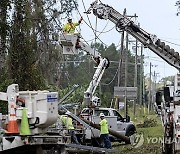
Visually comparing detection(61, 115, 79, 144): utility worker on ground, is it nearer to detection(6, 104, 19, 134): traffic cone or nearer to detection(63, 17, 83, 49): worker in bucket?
detection(63, 17, 83, 49): worker in bucket

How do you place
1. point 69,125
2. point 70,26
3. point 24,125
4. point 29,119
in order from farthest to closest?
point 70,26, point 69,125, point 29,119, point 24,125

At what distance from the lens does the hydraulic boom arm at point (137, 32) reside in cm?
2611

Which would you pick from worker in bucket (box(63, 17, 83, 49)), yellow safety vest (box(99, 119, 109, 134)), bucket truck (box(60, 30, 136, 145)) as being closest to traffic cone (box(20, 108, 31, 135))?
bucket truck (box(60, 30, 136, 145))

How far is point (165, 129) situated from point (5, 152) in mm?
9480

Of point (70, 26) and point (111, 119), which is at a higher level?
point (70, 26)

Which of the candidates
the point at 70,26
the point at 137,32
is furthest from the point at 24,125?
the point at 137,32

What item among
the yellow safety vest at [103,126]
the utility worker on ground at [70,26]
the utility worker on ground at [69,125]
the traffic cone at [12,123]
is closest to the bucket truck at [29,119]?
the traffic cone at [12,123]

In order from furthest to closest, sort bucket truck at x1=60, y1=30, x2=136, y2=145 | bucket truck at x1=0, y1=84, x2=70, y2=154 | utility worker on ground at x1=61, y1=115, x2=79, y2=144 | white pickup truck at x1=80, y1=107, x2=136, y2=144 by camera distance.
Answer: white pickup truck at x1=80, y1=107, x2=136, y2=144
bucket truck at x1=60, y1=30, x2=136, y2=145
utility worker on ground at x1=61, y1=115, x2=79, y2=144
bucket truck at x1=0, y1=84, x2=70, y2=154

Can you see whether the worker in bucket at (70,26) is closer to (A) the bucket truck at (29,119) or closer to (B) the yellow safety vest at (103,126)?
(B) the yellow safety vest at (103,126)

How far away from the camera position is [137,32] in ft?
87.4

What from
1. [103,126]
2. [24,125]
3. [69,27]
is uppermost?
[69,27]

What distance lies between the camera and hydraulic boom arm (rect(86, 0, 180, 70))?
2611 cm

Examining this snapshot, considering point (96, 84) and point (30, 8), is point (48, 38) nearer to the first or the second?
point (30, 8)

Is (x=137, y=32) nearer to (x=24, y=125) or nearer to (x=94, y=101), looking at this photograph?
(x=94, y=101)
